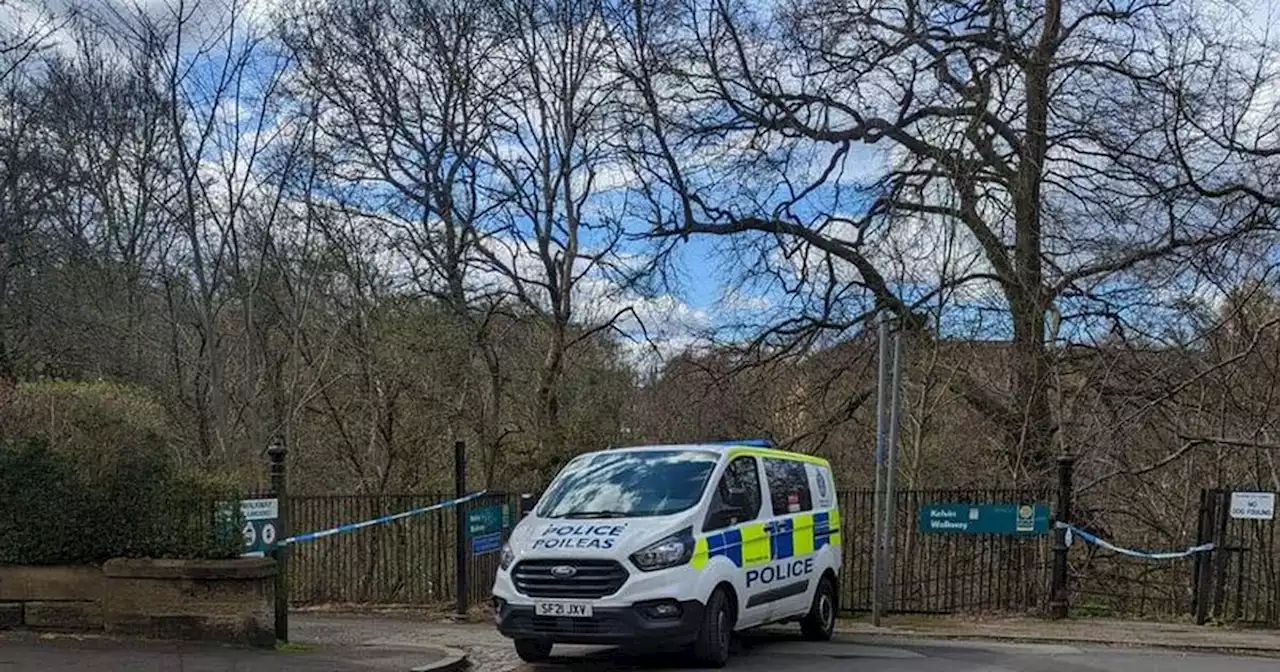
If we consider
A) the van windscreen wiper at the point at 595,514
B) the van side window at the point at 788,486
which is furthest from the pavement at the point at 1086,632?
the van windscreen wiper at the point at 595,514

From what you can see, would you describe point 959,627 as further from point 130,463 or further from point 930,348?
point 130,463

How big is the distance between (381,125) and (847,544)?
10.6 metres

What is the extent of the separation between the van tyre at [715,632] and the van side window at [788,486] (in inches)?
55.4

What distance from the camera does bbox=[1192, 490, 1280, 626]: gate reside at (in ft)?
47.4

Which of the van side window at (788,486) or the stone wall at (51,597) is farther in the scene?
the van side window at (788,486)

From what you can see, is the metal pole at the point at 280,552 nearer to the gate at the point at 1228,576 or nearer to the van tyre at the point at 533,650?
the van tyre at the point at 533,650

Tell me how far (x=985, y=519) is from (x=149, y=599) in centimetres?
986

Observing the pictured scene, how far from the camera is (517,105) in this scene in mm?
19906

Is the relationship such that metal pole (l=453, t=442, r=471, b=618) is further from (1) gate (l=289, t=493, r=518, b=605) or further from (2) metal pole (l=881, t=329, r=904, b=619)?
(2) metal pole (l=881, t=329, r=904, b=619)

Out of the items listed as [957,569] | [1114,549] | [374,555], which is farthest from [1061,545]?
[374,555]

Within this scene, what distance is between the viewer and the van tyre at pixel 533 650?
33.5 ft

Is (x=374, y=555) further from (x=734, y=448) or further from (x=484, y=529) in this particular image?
(x=734, y=448)

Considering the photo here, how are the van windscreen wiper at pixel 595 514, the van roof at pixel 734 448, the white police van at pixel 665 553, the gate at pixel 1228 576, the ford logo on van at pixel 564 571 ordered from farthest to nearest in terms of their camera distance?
the gate at pixel 1228 576, the van roof at pixel 734 448, the van windscreen wiper at pixel 595 514, the ford logo on van at pixel 564 571, the white police van at pixel 665 553

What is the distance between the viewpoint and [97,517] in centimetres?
1001
